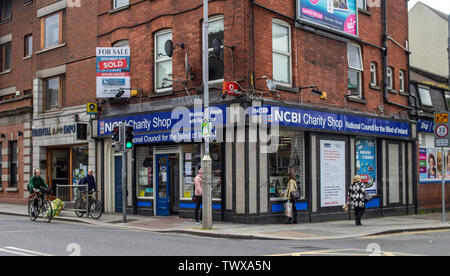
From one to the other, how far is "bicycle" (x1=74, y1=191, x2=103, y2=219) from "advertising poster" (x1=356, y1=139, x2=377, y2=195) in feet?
33.5

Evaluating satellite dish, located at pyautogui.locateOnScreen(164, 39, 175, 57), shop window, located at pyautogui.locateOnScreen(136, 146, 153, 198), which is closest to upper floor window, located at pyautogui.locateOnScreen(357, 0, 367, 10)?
satellite dish, located at pyautogui.locateOnScreen(164, 39, 175, 57)

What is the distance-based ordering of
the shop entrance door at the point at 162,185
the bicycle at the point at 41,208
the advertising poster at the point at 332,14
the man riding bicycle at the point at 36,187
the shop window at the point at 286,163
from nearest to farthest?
the shop window at the point at 286,163
the bicycle at the point at 41,208
the man riding bicycle at the point at 36,187
the advertising poster at the point at 332,14
the shop entrance door at the point at 162,185

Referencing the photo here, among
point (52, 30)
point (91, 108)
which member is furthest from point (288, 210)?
point (52, 30)

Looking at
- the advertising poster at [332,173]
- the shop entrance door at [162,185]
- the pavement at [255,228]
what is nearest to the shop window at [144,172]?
the shop entrance door at [162,185]

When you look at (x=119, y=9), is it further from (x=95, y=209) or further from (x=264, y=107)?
(x=264, y=107)

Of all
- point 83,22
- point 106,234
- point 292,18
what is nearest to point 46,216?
point 106,234

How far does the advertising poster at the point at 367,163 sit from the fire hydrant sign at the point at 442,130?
3.32 m

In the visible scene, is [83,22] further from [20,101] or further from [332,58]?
[332,58]

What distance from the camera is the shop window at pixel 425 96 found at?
25547mm

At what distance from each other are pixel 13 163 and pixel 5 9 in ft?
30.1

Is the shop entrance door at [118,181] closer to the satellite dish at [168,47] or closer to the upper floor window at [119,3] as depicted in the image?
the satellite dish at [168,47]

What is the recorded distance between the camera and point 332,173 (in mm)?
19969

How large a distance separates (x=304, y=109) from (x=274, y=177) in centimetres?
265

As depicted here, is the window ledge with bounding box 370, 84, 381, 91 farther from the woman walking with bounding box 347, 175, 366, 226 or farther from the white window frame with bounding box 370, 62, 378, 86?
the woman walking with bounding box 347, 175, 366, 226
